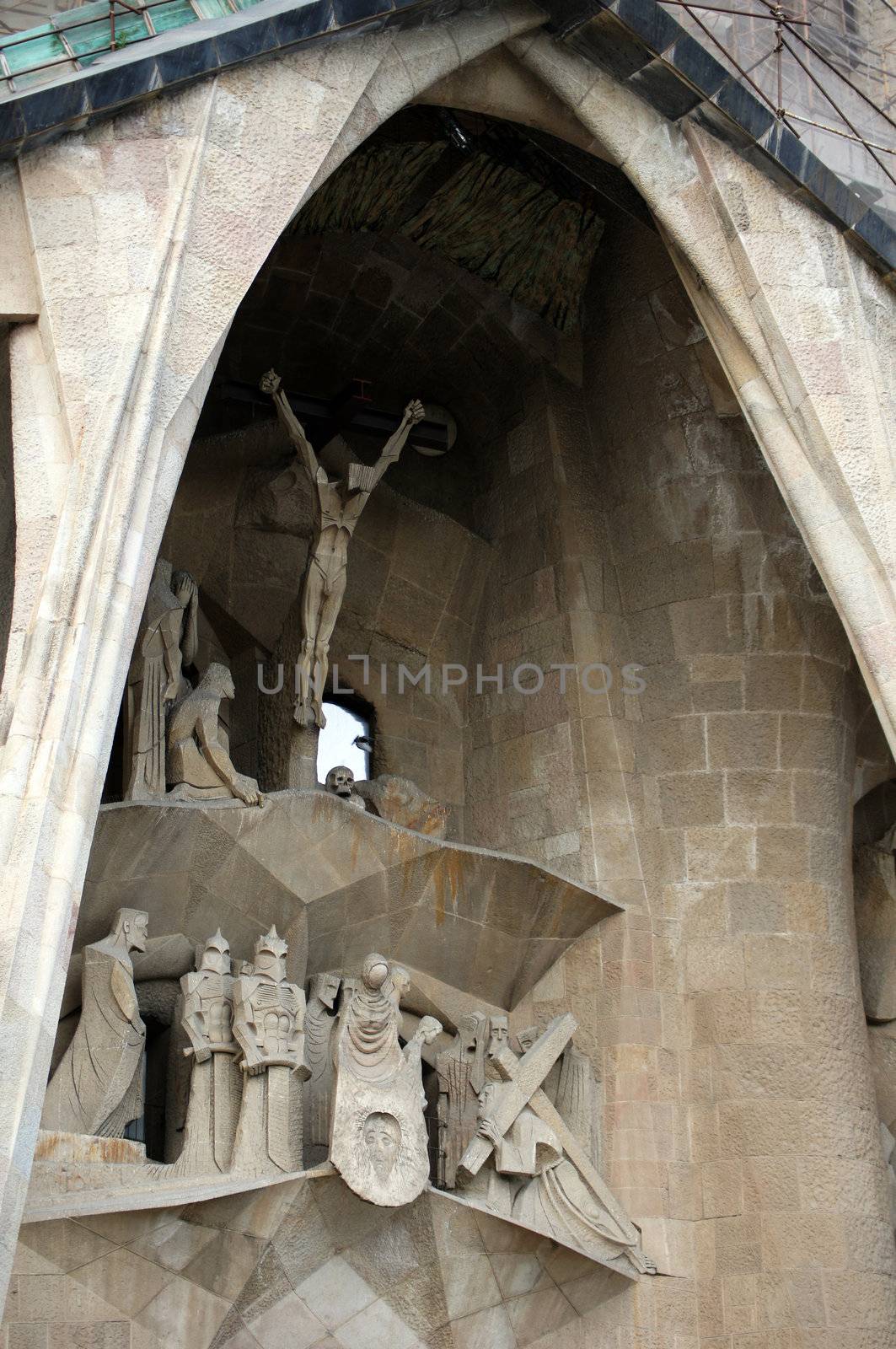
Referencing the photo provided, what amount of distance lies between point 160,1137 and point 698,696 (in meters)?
3.07

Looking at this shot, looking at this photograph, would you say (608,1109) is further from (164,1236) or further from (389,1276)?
(164,1236)

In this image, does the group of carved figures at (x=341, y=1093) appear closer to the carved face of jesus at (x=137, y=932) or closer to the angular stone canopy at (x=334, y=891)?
the carved face of jesus at (x=137, y=932)

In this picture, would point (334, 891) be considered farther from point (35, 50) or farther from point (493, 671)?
point (35, 50)

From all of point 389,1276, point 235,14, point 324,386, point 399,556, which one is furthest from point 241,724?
point 235,14

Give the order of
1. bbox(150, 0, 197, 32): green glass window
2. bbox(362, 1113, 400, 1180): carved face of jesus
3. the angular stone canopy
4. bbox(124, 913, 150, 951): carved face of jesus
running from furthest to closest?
the angular stone canopy < bbox(124, 913, 150, 951): carved face of jesus < bbox(362, 1113, 400, 1180): carved face of jesus < bbox(150, 0, 197, 32): green glass window

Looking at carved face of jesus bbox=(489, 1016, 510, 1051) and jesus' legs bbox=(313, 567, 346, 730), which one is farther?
jesus' legs bbox=(313, 567, 346, 730)

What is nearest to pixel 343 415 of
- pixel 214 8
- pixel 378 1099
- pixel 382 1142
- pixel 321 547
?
pixel 321 547

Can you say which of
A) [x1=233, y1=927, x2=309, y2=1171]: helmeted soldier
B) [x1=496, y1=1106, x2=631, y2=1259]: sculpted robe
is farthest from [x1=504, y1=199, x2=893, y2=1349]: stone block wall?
[x1=233, y1=927, x2=309, y2=1171]: helmeted soldier

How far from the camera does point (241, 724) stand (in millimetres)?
8930

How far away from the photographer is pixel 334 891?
8.38 m

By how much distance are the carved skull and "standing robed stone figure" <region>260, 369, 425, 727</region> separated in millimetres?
214

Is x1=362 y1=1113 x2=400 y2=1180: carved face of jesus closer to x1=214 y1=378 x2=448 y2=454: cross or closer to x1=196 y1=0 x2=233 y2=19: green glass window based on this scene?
x1=214 y1=378 x2=448 y2=454: cross

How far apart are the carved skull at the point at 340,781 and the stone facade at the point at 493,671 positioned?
0.52 feet

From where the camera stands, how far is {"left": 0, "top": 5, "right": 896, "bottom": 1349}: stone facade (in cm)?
646
